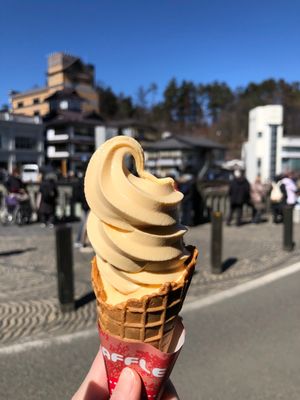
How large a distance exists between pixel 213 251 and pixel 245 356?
289cm

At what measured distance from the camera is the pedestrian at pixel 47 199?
11000mm

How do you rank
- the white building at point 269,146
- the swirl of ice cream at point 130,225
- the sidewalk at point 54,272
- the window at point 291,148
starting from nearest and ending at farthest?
the swirl of ice cream at point 130,225
the sidewalk at point 54,272
the white building at point 269,146
the window at point 291,148

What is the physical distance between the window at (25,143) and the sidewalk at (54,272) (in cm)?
239

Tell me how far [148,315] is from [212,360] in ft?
7.78

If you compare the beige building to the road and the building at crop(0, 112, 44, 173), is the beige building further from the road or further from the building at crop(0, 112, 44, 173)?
the road

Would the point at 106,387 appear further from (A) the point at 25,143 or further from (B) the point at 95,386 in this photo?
(A) the point at 25,143

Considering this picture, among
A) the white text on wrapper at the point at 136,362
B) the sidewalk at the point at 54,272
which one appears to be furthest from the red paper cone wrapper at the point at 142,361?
the sidewalk at the point at 54,272

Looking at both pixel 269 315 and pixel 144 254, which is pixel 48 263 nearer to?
pixel 269 315

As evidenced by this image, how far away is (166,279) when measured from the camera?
1.86 m

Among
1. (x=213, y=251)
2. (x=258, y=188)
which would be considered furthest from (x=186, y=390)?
(x=258, y=188)

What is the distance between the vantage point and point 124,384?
170 centimetres

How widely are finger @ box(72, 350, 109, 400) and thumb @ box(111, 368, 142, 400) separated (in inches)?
7.9

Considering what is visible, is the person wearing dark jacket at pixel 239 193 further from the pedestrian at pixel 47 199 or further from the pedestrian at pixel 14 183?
the pedestrian at pixel 14 183

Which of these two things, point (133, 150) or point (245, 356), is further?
point (245, 356)
